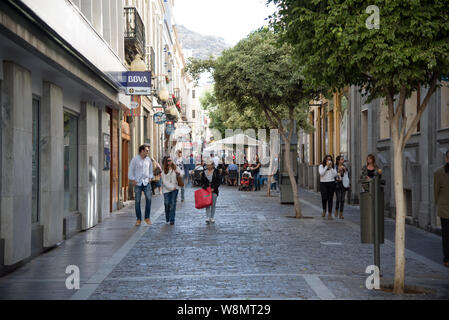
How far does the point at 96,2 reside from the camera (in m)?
16.5

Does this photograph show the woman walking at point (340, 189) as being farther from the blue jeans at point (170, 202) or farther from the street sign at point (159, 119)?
the street sign at point (159, 119)

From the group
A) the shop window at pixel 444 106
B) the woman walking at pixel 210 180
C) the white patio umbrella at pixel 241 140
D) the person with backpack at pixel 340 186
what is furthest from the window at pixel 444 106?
the white patio umbrella at pixel 241 140

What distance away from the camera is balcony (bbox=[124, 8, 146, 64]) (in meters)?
23.1

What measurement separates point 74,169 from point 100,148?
6.95 ft

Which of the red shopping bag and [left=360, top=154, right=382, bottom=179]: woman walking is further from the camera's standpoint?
the red shopping bag

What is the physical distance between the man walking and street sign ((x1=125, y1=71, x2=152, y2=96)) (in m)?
10.4

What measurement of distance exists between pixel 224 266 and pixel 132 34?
15.9 metres

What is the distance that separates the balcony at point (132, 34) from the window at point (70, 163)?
28.5 feet

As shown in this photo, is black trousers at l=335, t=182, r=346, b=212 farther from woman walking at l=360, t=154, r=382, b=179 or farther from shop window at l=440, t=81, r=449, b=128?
shop window at l=440, t=81, r=449, b=128

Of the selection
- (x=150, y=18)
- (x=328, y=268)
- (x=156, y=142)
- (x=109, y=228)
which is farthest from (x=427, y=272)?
(x=156, y=142)

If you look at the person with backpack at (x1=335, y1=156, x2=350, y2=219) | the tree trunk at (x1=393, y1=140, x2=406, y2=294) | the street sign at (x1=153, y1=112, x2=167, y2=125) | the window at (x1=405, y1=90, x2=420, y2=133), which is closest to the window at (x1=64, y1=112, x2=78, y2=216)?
the person with backpack at (x1=335, y1=156, x2=350, y2=219)

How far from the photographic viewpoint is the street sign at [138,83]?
60.7 feet

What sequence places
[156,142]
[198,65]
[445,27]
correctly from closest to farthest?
1. [445,27]
2. [198,65]
3. [156,142]
